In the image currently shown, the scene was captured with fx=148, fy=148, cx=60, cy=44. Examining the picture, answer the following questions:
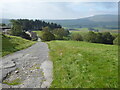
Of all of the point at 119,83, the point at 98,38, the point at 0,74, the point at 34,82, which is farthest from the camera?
the point at 98,38

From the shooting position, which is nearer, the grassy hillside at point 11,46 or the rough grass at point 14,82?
the rough grass at point 14,82

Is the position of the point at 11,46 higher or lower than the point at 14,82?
lower

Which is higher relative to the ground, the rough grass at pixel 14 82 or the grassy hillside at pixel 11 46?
the rough grass at pixel 14 82

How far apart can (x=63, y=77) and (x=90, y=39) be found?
11834 cm

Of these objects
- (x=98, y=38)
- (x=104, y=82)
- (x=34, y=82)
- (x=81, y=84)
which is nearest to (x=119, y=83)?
(x=104, y=82)

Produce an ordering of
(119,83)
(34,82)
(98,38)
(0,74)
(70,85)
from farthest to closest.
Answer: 1. (98,38)
2. (0,74)
3. (34,82)
4. (70,85)
5. (119,83)

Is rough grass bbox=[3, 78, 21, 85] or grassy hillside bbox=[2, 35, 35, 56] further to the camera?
grassy hillside bbox=[2, 35, 35, 56]

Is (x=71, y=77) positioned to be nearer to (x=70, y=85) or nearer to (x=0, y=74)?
(x=70, y=85)

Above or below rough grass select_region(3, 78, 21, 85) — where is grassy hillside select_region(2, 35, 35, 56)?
below

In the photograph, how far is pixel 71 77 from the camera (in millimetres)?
13578

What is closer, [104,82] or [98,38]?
[104,82]

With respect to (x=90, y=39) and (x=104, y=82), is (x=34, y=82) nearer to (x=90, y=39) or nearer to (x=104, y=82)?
(x=104, y=82)

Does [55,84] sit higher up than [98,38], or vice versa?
[55,84]

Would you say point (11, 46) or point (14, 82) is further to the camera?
point (11, 46)
